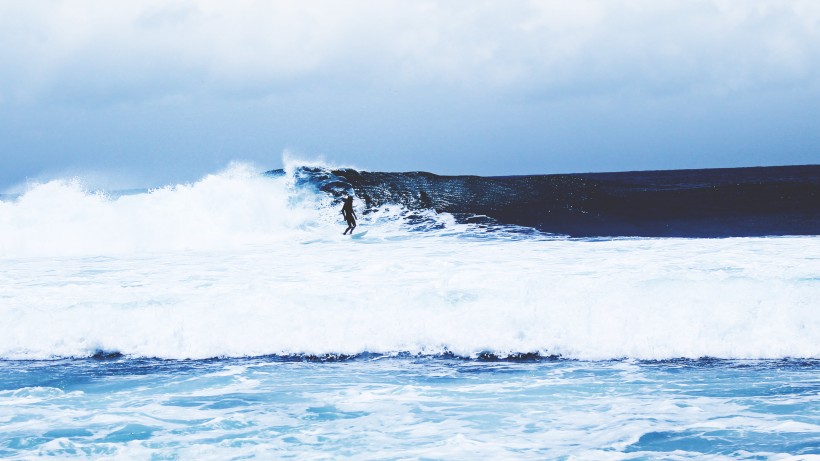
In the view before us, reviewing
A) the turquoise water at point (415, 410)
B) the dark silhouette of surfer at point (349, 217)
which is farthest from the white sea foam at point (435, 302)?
the dark silhouette of surfer at point (349, 217)

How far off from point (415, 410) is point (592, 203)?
670 inches

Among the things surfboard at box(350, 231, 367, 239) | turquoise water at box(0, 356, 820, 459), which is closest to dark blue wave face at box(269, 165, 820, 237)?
surfboard at box(350, 231, 367, 239)

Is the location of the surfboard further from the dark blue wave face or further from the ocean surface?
the dark blue wave face

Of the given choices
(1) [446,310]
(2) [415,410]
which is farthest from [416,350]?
(2) [415,410]

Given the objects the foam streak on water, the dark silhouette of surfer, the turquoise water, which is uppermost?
the dark silhouette of surfer

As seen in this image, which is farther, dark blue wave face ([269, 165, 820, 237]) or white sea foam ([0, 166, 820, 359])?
dark blue wave face ([269, 165, 820, 237])

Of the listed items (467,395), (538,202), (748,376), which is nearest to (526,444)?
(467,395)

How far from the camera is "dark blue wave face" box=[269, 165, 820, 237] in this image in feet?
57.1

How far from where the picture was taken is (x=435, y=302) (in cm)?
803

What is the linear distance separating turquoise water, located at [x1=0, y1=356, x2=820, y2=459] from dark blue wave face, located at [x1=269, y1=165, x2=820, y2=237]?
32.0 feet

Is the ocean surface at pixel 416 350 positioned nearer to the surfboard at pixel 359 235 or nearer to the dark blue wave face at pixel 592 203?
the surfboard at pixel 359 235

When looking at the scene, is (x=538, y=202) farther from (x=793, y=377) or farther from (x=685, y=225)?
(x=793, y=377)

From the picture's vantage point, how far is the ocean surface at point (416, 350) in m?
4.64

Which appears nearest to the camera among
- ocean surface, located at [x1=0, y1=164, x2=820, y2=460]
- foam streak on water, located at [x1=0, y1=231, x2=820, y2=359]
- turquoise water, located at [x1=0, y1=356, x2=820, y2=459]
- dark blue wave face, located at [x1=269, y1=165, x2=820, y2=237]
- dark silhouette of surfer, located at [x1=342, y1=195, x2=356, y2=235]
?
turquoise water, located at [x1=0, y1=356, x2=820, y2=459]
